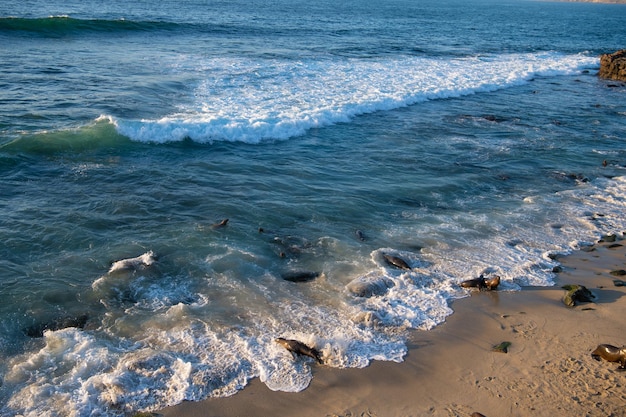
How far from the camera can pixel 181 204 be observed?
12.1 m

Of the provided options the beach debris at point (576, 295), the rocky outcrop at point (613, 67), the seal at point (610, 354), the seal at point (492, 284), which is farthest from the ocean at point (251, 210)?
the rocky outcrop at point (613, 67)

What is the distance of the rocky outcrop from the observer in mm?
32094

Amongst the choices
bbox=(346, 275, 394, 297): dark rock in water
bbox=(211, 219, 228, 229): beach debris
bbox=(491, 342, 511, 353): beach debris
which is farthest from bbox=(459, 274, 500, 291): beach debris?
bbox=(211, 219, 228, 229): beach debris

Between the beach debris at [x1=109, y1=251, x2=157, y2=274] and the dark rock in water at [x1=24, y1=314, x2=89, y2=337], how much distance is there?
132 cm

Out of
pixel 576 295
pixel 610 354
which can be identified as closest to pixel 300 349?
pixel 610 354

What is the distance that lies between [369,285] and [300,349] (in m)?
Result: 2.24

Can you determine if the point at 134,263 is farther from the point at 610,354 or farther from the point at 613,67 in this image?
the point at 613,67

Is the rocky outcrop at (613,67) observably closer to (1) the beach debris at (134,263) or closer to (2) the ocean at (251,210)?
(2) the ocean at (251,210)

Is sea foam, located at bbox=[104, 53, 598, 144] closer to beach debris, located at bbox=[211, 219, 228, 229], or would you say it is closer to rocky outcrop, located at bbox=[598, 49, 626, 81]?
rocky outcrop, located at bbox=[598, 49, 626, 81]

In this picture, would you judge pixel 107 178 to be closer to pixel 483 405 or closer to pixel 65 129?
pixel 65 129

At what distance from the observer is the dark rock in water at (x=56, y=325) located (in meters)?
7.72

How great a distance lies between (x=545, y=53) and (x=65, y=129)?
38.5 meters

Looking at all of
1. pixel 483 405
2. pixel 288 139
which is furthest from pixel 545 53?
pixel 483 405

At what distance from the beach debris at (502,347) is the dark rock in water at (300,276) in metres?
3.27
